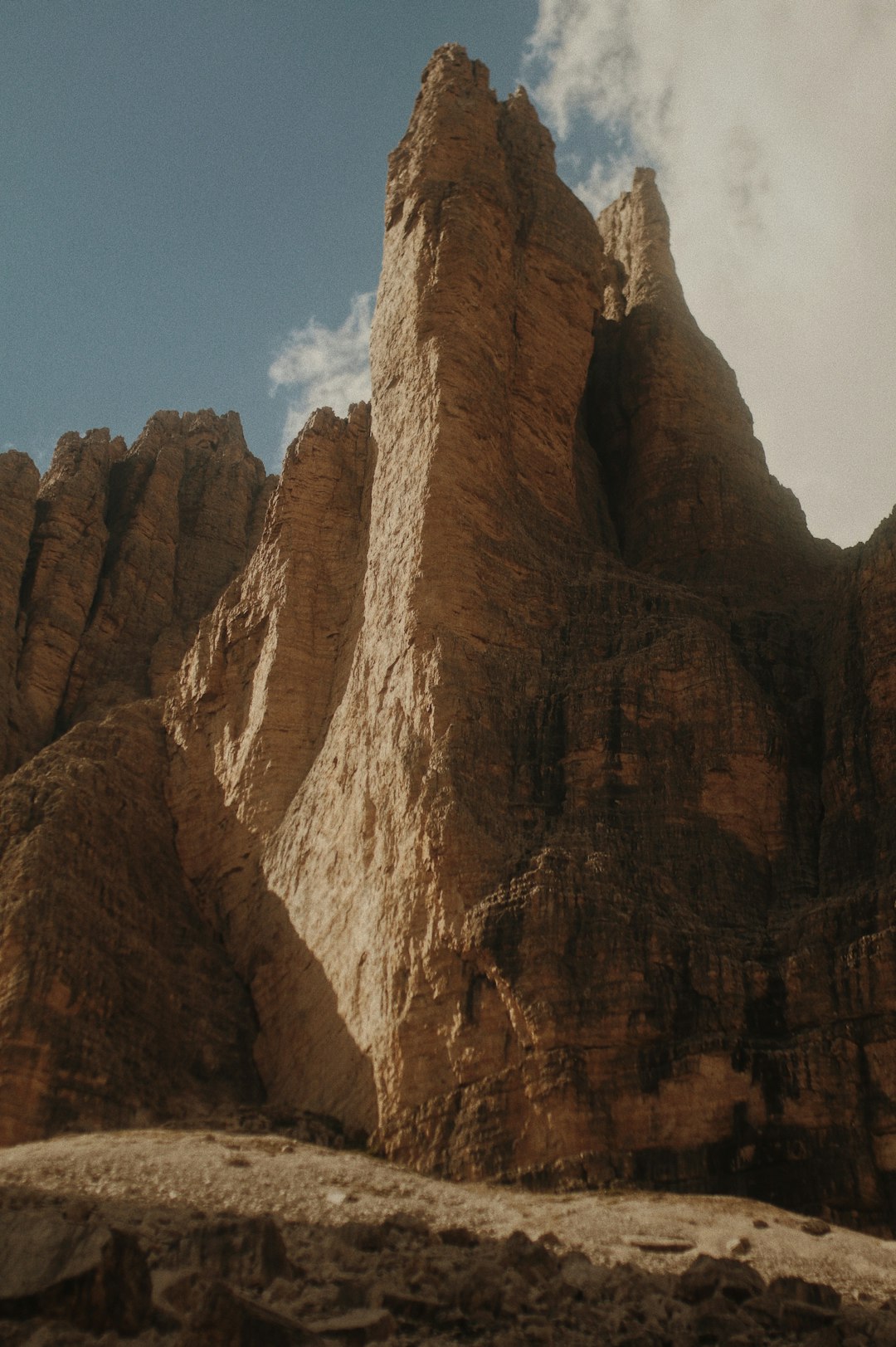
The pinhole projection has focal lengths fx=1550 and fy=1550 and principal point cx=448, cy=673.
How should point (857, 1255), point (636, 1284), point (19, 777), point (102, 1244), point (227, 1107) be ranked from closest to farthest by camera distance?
point (102, 1244) < point (636, 1284) < point (857, 1255) < point (227, 1107) < point (19, 777)

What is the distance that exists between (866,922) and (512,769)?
7063 millimetres

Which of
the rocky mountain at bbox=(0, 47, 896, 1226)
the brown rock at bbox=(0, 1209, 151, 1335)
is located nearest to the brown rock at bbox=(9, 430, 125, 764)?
the rocky mountain at bbox=(0, 47, 896, 1226)

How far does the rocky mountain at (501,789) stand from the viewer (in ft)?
74.5

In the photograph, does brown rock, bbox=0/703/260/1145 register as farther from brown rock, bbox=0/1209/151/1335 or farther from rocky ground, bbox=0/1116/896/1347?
brown rock, bbox=0/1209/151/1335

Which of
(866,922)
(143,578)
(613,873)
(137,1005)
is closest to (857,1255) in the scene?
(866,922)

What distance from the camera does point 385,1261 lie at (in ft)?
56.2

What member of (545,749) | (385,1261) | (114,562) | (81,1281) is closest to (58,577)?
(114,562)

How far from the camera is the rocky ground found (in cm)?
1457

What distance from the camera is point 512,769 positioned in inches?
1091

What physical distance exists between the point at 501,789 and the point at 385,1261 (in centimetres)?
1118

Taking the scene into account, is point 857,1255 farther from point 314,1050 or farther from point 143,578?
point 143,578

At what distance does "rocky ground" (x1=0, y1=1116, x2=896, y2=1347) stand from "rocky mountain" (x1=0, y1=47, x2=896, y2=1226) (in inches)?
93.0

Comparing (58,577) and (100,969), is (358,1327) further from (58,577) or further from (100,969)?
(58,577)

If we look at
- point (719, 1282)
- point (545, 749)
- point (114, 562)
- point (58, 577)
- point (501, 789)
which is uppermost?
point (114, 562)
